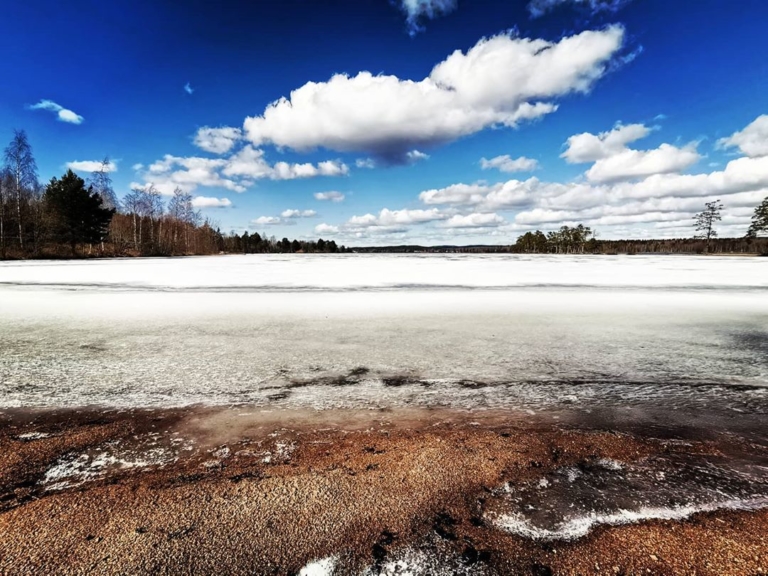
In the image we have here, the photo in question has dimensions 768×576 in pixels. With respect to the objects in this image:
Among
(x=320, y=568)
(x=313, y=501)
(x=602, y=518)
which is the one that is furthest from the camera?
(x=313, y=501)

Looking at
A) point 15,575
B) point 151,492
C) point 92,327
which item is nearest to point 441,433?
point 151,492

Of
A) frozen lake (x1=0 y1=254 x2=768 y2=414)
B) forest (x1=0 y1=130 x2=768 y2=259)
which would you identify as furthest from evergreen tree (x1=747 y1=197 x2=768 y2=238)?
frozen lake (x1=0 y1=254 x2=768 y2=414)

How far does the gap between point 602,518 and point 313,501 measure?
1.46 m

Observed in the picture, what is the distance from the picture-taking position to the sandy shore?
1688 mm

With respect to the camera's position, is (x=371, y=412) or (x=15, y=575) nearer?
(x=15, y=575)

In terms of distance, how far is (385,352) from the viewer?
5.36 meters

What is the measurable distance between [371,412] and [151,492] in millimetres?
1686

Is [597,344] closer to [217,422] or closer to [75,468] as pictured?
[217,422]

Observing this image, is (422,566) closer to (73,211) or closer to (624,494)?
(624,494)

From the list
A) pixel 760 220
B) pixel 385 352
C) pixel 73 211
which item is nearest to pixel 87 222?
pixel 73 211

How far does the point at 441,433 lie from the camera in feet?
9.65

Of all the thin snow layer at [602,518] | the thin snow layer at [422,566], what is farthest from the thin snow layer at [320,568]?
the thin snow layer at [602,518]

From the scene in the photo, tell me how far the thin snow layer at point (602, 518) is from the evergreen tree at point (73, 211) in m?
49.9

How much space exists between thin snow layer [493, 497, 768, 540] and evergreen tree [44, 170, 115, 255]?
4990cm
